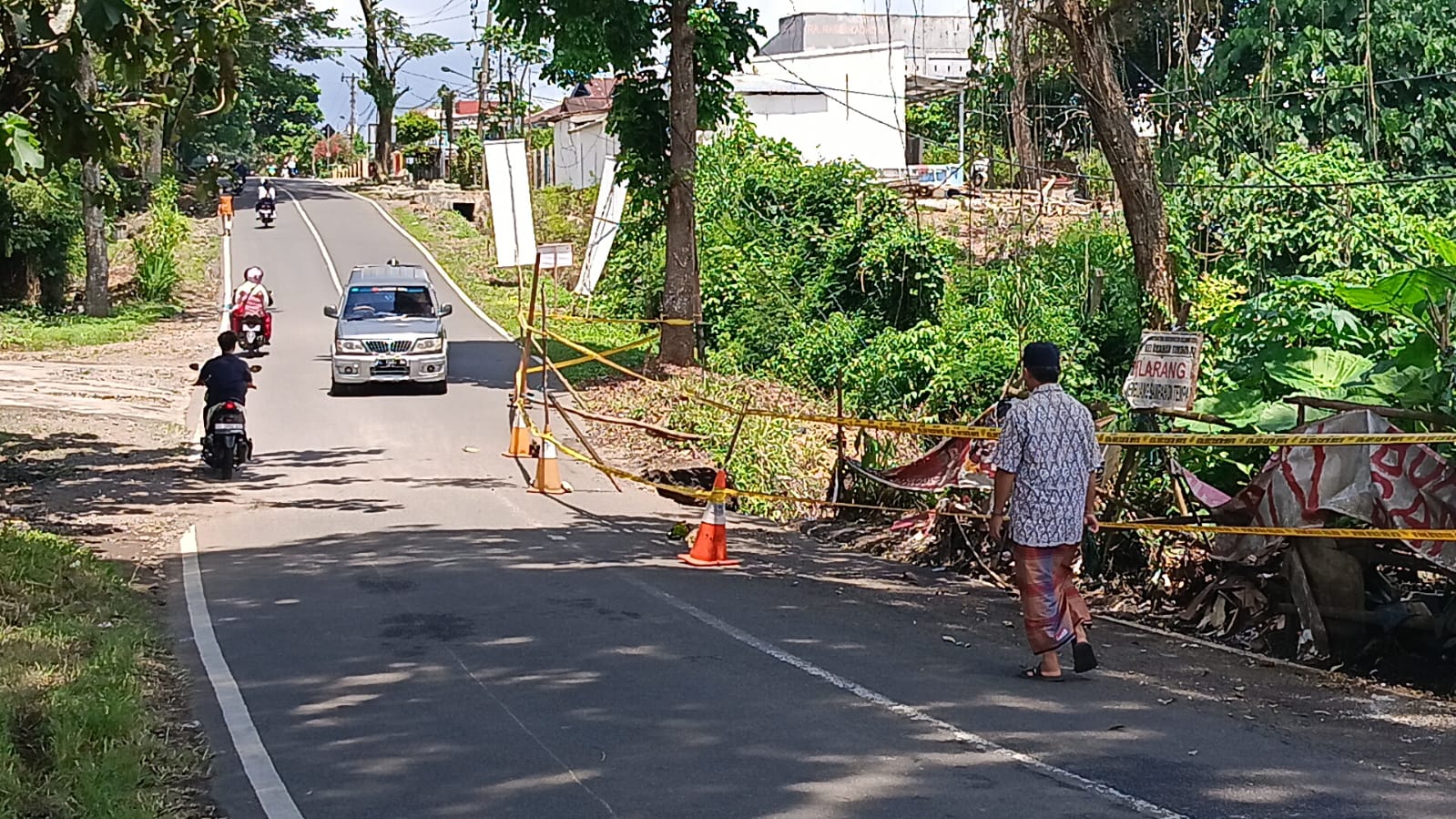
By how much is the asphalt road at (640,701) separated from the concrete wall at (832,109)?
1422 inches

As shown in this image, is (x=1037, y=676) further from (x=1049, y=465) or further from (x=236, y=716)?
(x=236, y=716)

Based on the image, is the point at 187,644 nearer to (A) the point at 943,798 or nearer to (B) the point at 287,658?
(B) the point at 287,658

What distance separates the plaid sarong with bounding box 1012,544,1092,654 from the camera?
326 inches

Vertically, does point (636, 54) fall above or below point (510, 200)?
above

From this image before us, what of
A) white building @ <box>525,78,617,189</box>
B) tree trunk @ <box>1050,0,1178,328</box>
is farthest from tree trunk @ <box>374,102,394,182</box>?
tree trunk @ <box>1050,0,1178,328</box>

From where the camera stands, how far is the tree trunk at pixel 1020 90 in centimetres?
1344

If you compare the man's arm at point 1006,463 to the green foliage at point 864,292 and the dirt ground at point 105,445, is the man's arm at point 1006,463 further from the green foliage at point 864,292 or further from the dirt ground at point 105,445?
the green foliage at point 864,292

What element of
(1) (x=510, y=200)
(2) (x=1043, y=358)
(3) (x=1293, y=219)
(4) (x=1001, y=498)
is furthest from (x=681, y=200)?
(4) (x=1001, y=498)

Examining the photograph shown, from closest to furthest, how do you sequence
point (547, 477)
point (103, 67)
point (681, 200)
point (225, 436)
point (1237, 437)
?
point (1237, 437), point (103, 67), point (547, 477), point (225, 436), point (681, 200)

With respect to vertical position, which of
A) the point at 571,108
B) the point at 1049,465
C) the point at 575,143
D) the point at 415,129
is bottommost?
the point at 1049,465

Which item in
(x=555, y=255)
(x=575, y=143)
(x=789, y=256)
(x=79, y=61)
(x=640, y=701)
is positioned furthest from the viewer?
(x=575, y=143)

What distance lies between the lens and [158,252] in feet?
132

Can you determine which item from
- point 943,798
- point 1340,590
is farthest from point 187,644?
point 1340,590

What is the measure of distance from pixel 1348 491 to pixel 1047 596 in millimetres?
1891
